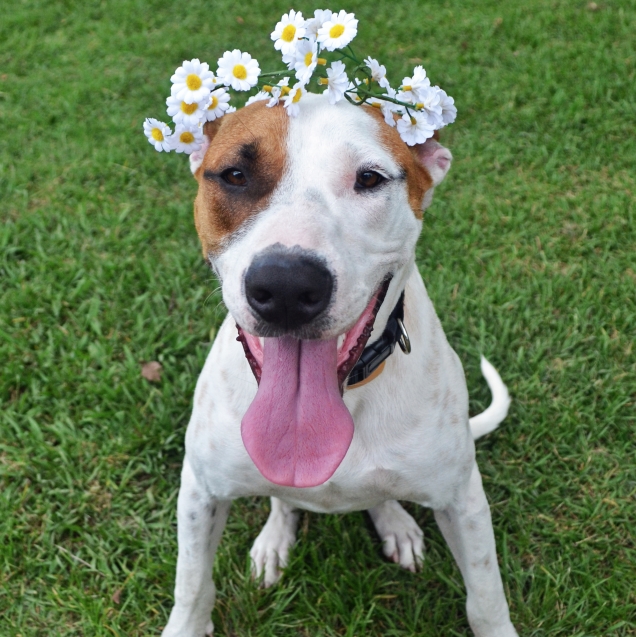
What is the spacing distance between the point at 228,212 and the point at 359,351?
60cm

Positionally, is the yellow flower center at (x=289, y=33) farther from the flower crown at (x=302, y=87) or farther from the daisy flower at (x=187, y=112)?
the daisy flower at (x=187, y=112)

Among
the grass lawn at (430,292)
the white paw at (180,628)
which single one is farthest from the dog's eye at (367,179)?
the white paw at (180,628)

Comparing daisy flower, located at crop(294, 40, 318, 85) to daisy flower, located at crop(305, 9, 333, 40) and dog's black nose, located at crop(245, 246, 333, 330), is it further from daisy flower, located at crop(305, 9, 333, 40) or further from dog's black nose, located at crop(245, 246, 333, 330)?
dog's black nose, located at crop(245, 246, 333, 330)

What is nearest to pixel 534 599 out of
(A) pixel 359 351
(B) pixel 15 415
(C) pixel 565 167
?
(A) pixel 359 351

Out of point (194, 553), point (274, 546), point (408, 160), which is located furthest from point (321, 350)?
point (274, 546)

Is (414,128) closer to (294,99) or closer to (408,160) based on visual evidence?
(408,160)

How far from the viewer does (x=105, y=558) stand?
3293 mm

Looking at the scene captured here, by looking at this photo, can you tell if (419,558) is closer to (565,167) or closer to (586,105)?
(565,167)

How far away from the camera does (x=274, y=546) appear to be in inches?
128

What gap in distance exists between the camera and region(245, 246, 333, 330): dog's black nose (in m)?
1.93

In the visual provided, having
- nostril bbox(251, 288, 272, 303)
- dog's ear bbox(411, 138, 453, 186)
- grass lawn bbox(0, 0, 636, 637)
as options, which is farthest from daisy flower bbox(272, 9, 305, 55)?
grass lawn bbox(0, 0, 636, 637)

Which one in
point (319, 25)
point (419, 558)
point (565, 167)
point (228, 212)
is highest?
point (319, 25)

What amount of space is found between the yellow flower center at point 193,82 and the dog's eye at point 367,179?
58cm

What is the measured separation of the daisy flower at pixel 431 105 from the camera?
2.24m
